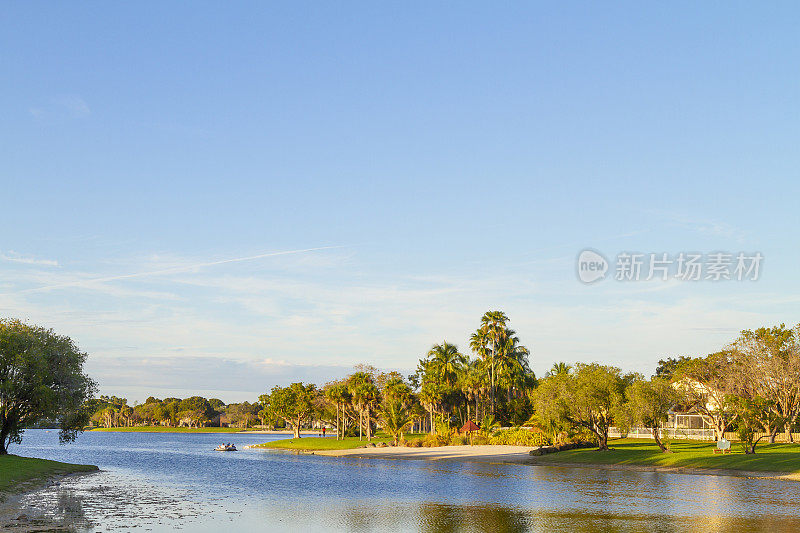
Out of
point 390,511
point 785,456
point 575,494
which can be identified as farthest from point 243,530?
point 785,456

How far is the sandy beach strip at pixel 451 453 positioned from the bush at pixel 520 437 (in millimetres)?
1796

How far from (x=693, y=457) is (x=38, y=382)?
57.8m

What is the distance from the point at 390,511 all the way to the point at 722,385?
65029 mm

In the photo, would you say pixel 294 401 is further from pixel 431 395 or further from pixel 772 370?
pixel 772 370

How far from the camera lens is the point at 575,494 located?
144 feet

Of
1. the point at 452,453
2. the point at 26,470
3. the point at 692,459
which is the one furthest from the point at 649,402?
the point at 26,470

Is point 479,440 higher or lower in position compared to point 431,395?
lower

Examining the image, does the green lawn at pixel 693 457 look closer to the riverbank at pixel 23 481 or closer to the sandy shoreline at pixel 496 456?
the sandy shoreline at pixel 496 456

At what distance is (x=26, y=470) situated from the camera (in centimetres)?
5025

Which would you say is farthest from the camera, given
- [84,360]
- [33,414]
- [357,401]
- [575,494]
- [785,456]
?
[357,401]

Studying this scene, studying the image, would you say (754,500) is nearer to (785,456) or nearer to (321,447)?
(785,456)

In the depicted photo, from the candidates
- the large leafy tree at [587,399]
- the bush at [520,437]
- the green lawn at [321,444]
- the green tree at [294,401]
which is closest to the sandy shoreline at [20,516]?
the large leafy tree at [587,399]

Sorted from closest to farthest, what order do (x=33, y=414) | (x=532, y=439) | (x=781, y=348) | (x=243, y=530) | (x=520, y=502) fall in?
(x=243, y=530)
(x=520, y=502)
(x=33, y=414)
(x=781, y=348)
(x=532, y=439)

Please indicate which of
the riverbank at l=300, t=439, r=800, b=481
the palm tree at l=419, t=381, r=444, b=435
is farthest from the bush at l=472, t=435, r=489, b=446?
the palm tree at l=419, t=381, r=444, b=435
